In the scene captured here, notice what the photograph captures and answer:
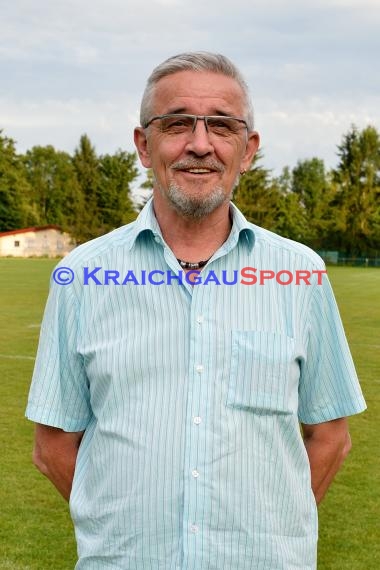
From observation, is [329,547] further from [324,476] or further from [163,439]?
[163,439]

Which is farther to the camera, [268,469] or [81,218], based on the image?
[81,218]

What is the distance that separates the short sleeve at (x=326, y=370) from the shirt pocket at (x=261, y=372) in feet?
0.39

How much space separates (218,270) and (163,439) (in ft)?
1.62

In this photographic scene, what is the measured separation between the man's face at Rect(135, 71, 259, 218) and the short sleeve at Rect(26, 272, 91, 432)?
43cm

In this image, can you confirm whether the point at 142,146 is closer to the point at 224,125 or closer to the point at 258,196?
the point at 224,125

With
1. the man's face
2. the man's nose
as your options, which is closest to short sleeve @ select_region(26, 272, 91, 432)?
the man's face

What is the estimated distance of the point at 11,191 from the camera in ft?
300

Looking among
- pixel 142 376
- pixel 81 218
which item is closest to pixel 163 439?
pixel 142 376

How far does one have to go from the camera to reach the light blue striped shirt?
236 cm

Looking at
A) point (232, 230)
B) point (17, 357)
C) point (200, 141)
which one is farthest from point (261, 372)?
point (17, 357)

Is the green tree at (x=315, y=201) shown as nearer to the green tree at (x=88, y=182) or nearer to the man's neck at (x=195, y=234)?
the green tree at (x=88, y=182)

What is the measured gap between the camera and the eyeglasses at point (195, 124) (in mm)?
2541

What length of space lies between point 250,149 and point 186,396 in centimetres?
82

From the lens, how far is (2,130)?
95.4m
